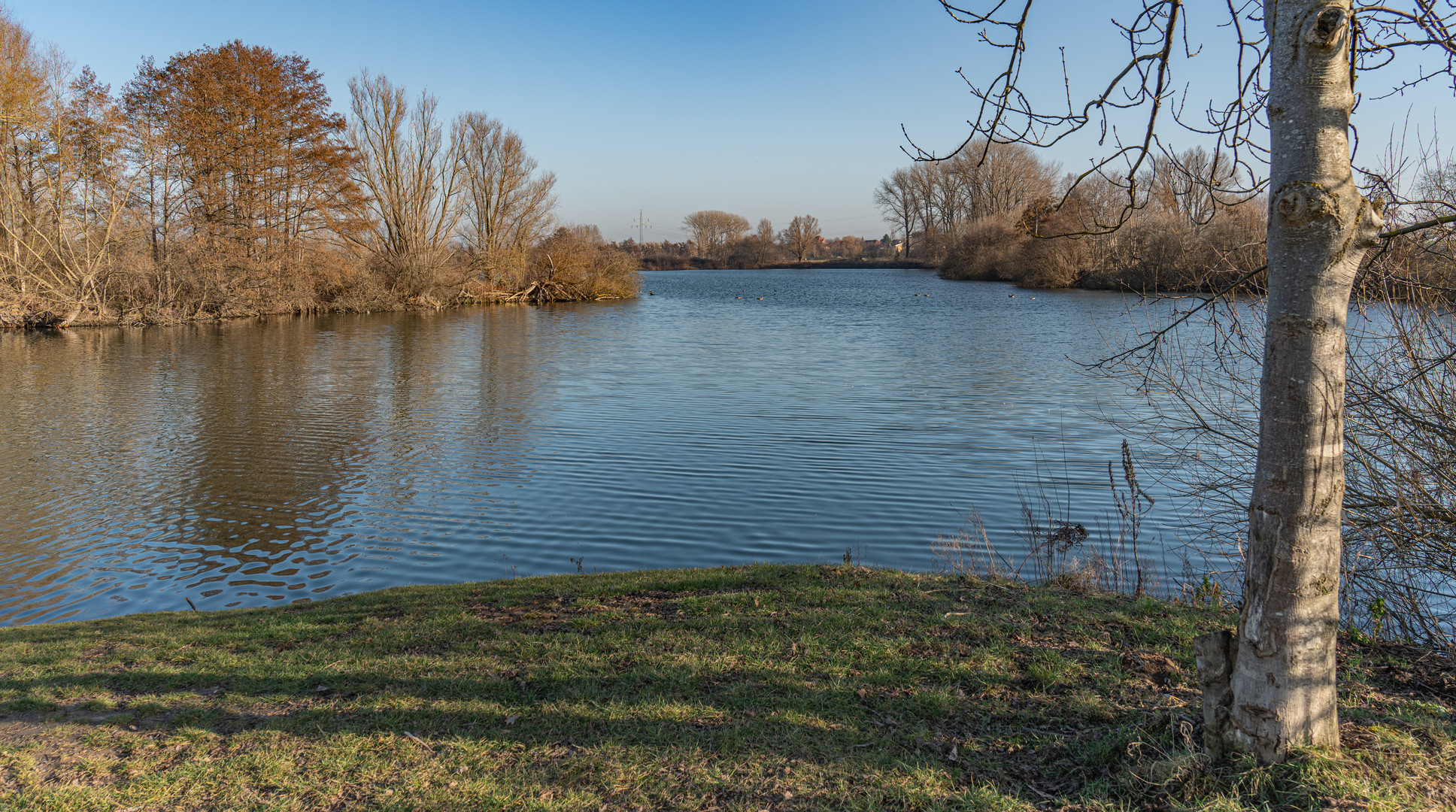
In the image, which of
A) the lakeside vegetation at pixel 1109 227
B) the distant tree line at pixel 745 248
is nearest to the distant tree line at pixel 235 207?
the lakeside vegetation at pixel 1109 227

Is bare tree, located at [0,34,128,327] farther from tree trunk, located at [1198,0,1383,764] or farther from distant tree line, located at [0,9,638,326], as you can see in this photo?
tree trunk, located at [1198,0,1383,764]

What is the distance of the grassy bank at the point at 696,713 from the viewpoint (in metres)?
3.10

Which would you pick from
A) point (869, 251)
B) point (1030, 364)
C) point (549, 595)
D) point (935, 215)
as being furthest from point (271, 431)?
point (869, 251)

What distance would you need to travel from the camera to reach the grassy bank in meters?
3.10

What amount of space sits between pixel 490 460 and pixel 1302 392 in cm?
1098

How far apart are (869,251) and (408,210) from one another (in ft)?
383

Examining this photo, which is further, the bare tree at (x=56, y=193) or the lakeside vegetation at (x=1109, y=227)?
the bare tree at (x=56, y=193)

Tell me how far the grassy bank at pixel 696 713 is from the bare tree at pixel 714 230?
150158 mm

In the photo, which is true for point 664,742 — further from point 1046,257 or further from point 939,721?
point 1046,257

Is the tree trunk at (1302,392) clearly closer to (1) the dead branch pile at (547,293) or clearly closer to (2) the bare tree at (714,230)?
(1) the dead branch pile at (547,293)

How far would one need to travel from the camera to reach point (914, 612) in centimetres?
492

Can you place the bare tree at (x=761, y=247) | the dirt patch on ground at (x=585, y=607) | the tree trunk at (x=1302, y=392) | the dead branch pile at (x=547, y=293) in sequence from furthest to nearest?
the bare tree at (x=761, y=247), the dead branch pile at (x=547, y=293), the dirt patch on ground at (x=585, y=607), the tree trunk at (x=1302, y=392)

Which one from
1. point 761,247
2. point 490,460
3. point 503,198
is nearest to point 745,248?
point 761,247

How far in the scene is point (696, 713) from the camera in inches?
145
